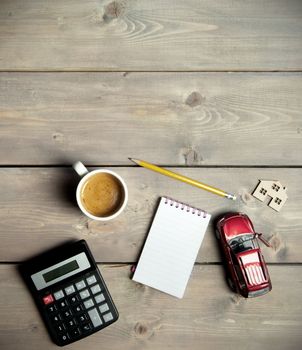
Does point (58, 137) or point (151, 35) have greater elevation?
point (151, 35)

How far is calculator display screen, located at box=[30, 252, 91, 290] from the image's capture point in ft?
2.89

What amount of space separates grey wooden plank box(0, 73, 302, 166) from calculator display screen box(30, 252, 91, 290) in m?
0.21

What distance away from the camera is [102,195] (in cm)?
84

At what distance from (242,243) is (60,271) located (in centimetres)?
38

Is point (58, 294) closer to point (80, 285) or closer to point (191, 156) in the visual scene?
point (80, 285)

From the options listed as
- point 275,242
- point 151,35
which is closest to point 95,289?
point 275,242

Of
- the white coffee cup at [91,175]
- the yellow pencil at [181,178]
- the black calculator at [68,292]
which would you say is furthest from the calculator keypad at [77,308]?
the yellow pencil at [181,178]

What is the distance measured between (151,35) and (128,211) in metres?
0.38

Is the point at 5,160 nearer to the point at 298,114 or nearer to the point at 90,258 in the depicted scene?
the point at 90,258

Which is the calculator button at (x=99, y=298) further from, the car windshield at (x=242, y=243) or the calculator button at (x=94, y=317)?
the car windshield at (x=242, y=243)

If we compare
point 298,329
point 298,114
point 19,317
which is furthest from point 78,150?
point 298,329

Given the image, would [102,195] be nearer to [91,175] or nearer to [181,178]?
[91,175]

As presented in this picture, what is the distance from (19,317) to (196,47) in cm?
68

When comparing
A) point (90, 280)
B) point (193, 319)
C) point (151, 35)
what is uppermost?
point (151, 35)
